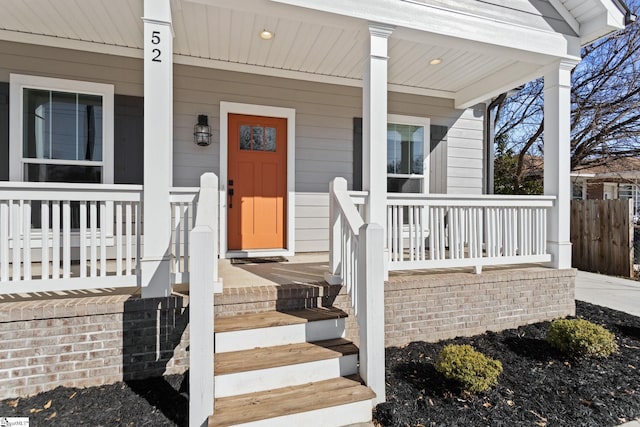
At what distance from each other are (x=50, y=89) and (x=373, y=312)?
14.0 feet

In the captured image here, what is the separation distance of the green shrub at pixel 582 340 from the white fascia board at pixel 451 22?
112 inches

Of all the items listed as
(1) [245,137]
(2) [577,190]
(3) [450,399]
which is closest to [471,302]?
(3) [450,399]

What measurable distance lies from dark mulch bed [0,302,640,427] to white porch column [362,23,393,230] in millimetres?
1479

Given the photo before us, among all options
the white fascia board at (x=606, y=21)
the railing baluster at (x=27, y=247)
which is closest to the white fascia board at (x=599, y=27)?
the white fascia board at (x=606, y=21)

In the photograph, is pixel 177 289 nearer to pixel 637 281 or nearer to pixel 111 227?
pixel 111 227

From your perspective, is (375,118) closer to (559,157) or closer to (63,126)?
(559,157)

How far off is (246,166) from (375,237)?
2.76m

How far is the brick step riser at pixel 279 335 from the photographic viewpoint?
247cm

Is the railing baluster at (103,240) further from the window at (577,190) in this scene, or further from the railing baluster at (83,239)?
the window at (577,190)

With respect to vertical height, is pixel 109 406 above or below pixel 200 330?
below

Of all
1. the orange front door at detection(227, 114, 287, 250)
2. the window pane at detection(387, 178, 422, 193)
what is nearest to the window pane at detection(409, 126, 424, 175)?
the window pane at detection(387, 178, 422, 193)

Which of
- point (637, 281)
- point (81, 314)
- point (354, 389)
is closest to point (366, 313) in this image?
point (354, 389)

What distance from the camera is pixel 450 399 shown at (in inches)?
95.0

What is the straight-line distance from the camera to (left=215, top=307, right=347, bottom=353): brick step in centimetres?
248
